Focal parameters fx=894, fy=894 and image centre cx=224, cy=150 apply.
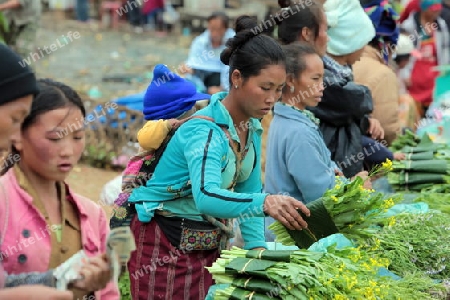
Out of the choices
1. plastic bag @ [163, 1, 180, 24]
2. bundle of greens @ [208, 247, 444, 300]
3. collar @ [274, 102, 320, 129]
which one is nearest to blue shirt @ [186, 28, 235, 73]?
collar @ [274, 102, 320, 129]

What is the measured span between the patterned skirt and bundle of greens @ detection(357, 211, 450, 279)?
781 mm

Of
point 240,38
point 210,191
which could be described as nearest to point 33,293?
point 210,191

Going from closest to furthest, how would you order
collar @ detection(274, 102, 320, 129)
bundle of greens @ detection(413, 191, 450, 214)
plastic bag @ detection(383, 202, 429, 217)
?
collar @ detection(274, 102, 320, 129), plastic bag @ detection(383, 202, 429, 217), bundle of greens @ detection(413, 191, 450, 214)

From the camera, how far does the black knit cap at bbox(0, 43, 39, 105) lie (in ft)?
8.21

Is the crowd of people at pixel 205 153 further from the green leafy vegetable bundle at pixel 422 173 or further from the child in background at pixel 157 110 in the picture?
the green leafy vegetable bundle at pixel 422 173

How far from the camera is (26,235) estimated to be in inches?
109

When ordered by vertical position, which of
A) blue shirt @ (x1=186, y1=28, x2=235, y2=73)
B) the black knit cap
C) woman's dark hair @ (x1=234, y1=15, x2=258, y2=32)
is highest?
the black knit cap

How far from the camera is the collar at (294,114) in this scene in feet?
15.1

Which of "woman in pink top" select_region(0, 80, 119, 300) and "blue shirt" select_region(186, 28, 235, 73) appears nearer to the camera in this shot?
"woman in pink top" select_region(0, 80, 119, 300)

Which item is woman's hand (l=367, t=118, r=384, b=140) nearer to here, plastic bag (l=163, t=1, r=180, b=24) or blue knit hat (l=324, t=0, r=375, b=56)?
blue knit hat (l=324, t=0, r=375, b=56)

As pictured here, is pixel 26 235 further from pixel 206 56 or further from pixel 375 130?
pixel 206 56

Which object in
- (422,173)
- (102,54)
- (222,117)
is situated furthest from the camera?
(102,54)

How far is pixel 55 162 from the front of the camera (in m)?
2.84

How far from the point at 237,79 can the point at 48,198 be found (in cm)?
131
